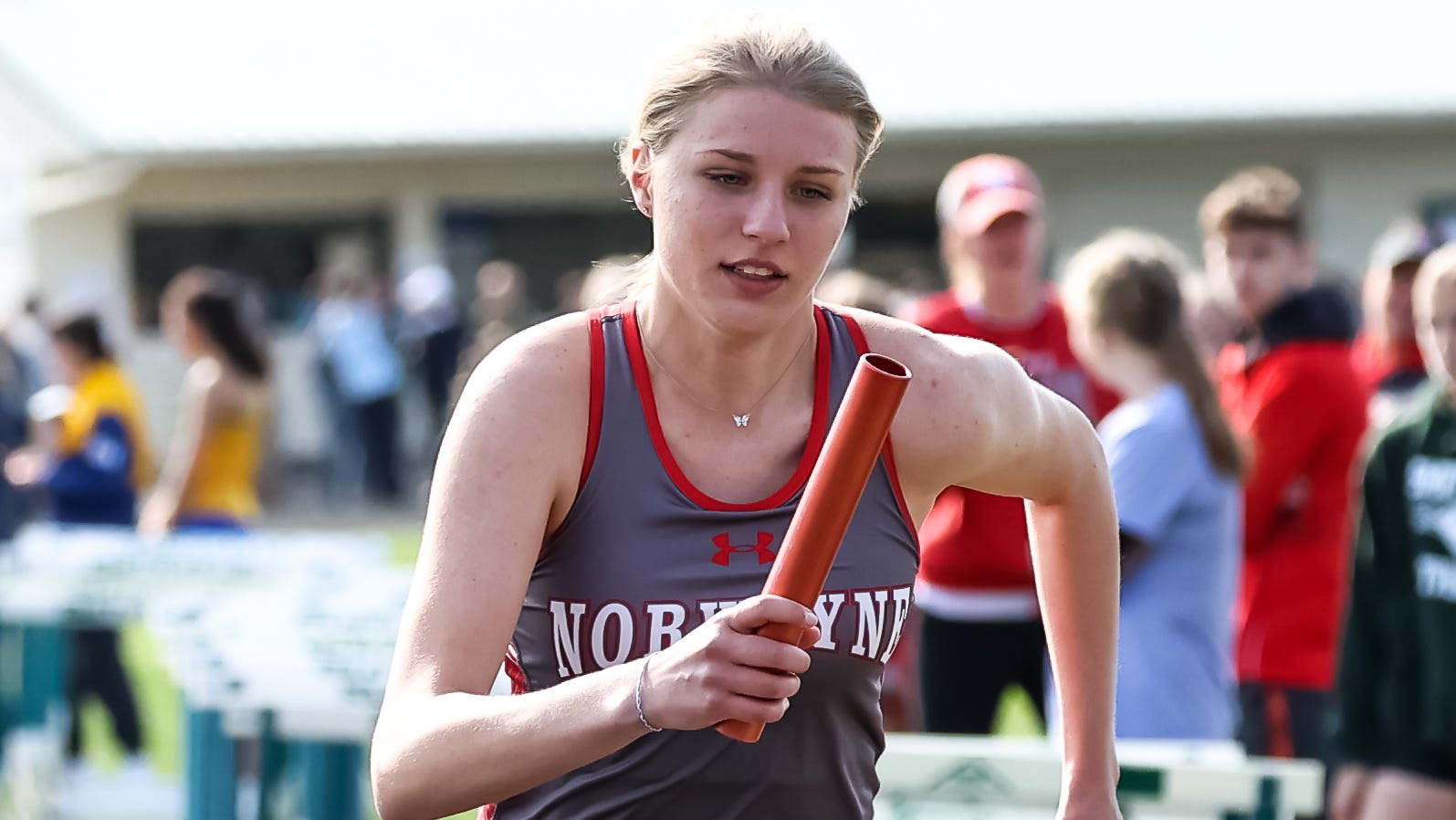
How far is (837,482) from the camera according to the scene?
74.4 inches

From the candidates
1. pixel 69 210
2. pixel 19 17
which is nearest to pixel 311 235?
pixel 69 210

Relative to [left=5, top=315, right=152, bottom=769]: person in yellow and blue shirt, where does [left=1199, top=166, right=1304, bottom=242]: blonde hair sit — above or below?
above

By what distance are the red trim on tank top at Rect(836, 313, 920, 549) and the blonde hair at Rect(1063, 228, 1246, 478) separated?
238 cm

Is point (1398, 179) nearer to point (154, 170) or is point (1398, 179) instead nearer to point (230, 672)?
point (154, 170)

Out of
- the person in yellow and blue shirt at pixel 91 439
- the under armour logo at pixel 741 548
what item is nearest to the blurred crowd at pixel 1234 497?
the under armour logo at pixel 741 548

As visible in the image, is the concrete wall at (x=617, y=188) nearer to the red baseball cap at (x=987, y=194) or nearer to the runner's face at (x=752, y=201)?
the red baseball cap at (x=987, y=194)

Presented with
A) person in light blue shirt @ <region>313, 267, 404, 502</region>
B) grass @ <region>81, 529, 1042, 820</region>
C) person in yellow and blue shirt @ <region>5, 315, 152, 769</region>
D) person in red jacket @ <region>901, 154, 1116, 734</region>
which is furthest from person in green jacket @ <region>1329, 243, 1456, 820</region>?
person in light blue shirt @ <region>313, 267, 404, 502</region>

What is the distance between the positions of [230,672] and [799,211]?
3169 millimetres

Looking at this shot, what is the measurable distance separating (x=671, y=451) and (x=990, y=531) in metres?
3.09

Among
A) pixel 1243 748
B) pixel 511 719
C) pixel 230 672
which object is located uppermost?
pixel 511 719

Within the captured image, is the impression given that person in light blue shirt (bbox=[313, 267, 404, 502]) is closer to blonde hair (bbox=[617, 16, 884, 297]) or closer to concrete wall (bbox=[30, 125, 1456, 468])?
concrete wall (bbox=[30, 125, 1456, 468])

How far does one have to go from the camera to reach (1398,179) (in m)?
17.6

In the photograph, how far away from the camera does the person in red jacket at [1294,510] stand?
5.32m

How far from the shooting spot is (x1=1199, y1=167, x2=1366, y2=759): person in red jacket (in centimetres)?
532
